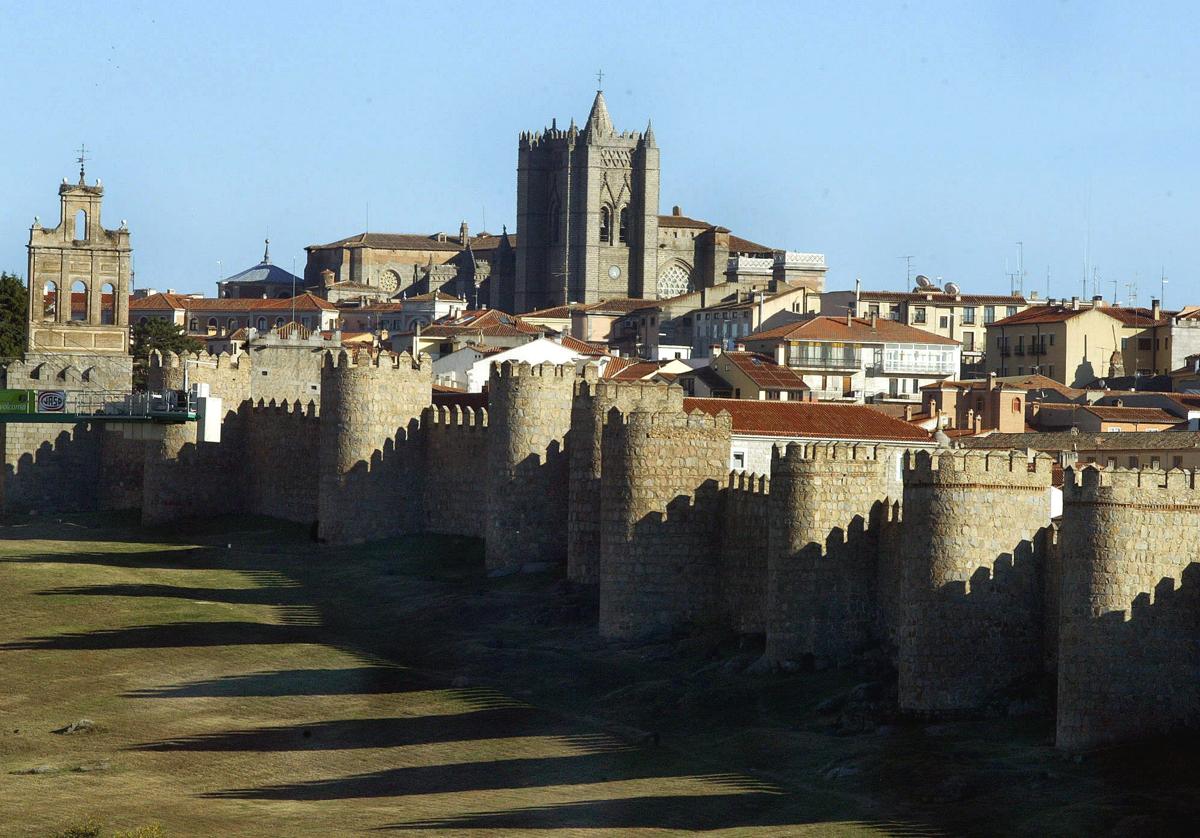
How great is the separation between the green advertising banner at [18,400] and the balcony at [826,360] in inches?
1347

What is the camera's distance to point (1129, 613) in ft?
119

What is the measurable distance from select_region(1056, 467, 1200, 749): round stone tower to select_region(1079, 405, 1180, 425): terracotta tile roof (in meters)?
45.3

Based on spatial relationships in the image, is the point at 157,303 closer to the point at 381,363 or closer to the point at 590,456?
the point at 381,363

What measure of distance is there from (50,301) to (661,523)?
43.5 metres

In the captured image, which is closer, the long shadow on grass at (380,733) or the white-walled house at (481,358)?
the long shadow on grass at (380,733)

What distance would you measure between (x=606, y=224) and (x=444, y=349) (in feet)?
287

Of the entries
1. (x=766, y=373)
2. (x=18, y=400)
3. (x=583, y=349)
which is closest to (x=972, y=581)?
(x=18, y=400)

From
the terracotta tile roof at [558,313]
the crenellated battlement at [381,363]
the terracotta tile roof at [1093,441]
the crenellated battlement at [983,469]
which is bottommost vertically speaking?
the crenellated battlement at [983,469]

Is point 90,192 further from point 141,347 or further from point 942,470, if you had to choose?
point 942,470

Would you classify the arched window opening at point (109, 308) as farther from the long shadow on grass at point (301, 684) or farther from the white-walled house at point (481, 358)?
the long shadow on grass at point (301, 684)

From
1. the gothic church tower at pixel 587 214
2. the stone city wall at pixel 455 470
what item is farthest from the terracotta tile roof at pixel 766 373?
the gothic church tower at pixel 587 214

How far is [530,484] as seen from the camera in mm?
55531

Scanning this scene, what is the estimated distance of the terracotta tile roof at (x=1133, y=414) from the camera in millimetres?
81750

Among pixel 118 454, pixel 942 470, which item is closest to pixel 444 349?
pixel 118 454
